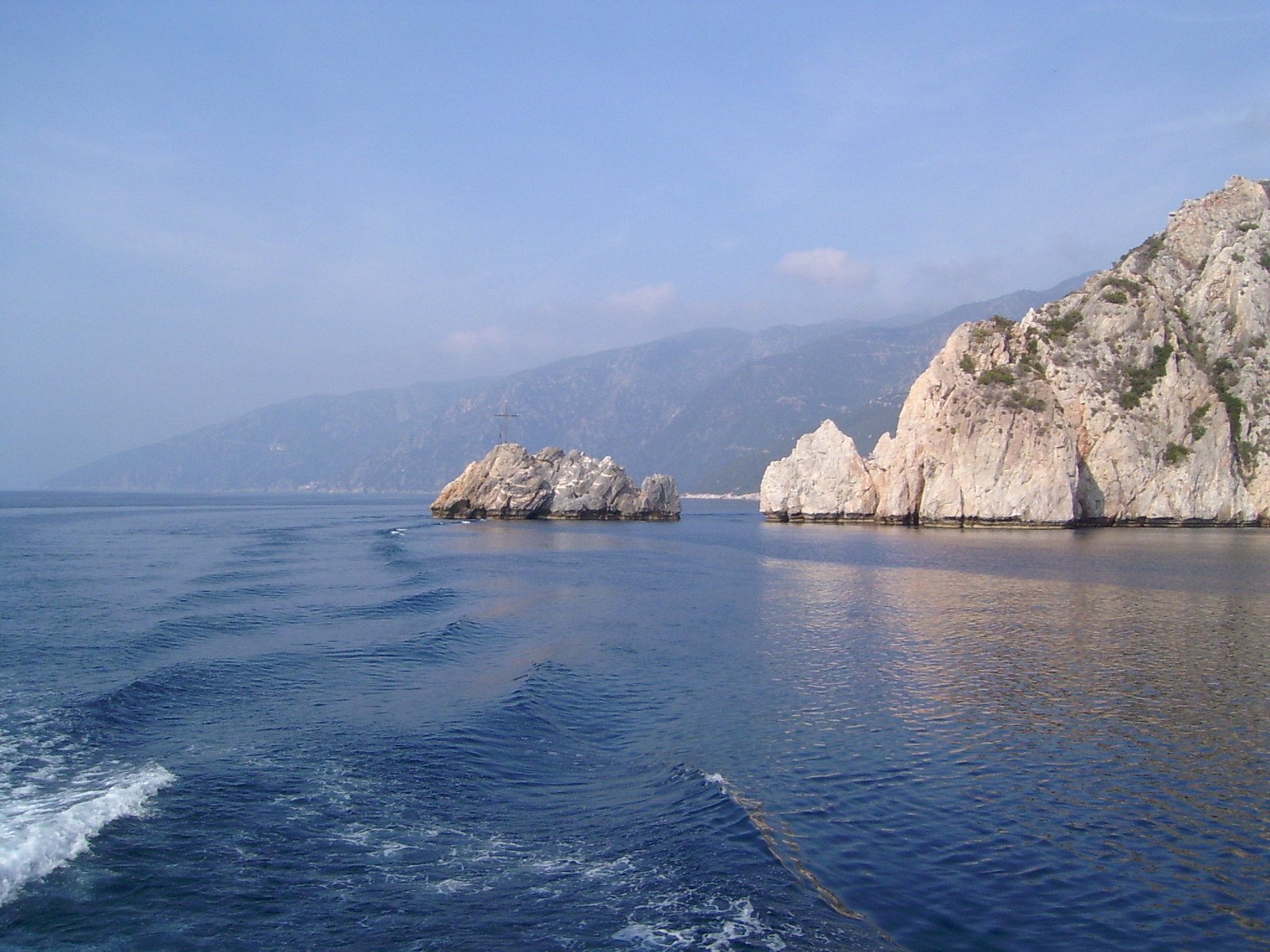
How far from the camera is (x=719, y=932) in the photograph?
1162cm

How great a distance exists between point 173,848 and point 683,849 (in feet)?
28.5

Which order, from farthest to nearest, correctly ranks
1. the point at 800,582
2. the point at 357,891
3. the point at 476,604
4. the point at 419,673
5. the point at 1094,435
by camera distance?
the point at 1094,435 → the point at 800,582 → the point at 476,604 → the point at 419,673 → the point at 357,891

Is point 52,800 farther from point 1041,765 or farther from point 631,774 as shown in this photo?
point 1041,765

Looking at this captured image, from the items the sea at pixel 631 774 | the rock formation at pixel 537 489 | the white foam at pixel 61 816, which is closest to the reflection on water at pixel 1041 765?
the sea at pixel 631 774

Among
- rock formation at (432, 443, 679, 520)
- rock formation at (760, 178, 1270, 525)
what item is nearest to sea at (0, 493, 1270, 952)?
rock formation at (760, 178, 1270, 525)

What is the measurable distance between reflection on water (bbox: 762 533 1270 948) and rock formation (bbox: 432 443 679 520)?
275ft

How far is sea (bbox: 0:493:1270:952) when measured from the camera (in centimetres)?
1211

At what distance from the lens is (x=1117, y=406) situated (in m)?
99.6

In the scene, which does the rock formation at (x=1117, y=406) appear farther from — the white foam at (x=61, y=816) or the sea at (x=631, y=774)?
the white foam at (x=61, y=816)

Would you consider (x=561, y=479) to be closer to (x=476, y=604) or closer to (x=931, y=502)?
(x=931, y=502)

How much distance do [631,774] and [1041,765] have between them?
910 cm

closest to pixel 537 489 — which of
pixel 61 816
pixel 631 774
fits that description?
pixel 631 774

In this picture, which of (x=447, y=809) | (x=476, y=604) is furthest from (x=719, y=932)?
(x=476, y=604)

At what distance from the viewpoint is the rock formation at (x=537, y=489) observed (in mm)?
120312
